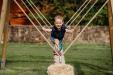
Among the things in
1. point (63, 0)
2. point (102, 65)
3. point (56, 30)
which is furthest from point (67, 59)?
point (63, 0)

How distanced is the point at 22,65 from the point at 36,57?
2.67m

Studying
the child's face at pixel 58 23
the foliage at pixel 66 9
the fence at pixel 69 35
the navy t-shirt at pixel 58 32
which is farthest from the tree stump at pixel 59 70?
the foliage at pixel 66 9

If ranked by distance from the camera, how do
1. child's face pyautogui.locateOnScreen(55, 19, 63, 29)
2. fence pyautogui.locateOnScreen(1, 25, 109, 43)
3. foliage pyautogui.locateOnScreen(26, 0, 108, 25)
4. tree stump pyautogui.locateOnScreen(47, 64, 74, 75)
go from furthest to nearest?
foliage pyautogui.locateOnScreen(26, 0, 108, 25) → fence pyautogui.locateOnScreen(1, 25, 109, 43) → child's face pyautogui.locateOnScreen(55, 19, 63, 29) → tree stump pyautogui.locateOnScreen(47, 64, 74, 75)

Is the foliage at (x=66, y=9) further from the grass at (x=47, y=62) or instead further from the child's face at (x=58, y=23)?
the child's face at (x=58, y=23)

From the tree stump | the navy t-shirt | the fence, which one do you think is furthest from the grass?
the tree stump

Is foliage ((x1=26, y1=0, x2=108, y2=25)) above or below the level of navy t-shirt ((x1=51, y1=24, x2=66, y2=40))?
above

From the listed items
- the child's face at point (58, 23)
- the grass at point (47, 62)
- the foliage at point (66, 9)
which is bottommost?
the grass at point (47, 62)

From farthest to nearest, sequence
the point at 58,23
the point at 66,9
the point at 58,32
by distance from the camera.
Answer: the point at 66,9 < the point at 58,32 < the point at 58,23

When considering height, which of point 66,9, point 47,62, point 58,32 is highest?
point 66,9

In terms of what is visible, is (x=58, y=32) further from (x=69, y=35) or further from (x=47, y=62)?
(x=69, y=35)

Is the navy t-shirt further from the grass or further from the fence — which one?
the fence

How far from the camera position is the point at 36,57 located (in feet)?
52.3

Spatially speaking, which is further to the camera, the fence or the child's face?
the fence

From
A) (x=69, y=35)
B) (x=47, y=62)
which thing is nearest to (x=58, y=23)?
(x=47, y=62)
